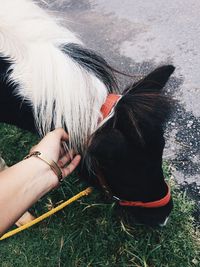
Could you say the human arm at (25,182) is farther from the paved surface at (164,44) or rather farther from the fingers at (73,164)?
the paved surface at (164,44)

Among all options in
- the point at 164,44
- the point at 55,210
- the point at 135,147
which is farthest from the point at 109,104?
the point at 164,44

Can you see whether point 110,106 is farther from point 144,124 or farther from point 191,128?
point 191,128

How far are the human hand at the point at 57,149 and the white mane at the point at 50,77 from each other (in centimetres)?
5

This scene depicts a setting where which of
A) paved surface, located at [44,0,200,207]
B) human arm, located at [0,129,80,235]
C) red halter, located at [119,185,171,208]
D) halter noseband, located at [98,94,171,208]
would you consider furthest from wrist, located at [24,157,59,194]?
paved surface, located at [44,0,200,207]

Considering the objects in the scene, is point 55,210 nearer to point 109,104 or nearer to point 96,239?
point 96,239

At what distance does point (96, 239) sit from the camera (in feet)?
7.60

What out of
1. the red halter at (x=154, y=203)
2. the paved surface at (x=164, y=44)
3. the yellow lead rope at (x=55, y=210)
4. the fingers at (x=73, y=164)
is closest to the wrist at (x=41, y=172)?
the fingers at (x=73, y=164)

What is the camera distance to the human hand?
1608mm

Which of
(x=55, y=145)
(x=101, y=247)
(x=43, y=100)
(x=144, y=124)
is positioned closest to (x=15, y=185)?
(x=55, y=145)

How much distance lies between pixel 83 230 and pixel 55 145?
0.89m

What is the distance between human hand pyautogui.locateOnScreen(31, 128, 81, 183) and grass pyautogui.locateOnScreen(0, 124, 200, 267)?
25.7 inches

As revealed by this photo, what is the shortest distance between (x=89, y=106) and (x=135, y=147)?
241 mm

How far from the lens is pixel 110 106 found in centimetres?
167

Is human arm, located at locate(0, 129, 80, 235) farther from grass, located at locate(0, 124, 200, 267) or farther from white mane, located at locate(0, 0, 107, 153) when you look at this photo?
grass, located at locate(0, 124, 200, 267)
